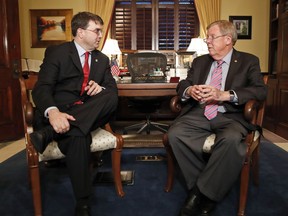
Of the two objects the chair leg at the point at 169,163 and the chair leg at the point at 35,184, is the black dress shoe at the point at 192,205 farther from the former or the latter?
the chair leg at the point at 35,184

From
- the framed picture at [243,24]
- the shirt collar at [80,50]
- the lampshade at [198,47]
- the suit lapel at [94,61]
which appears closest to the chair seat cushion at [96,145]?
the suit lapel at [94,61]

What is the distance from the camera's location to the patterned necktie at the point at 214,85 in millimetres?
1963

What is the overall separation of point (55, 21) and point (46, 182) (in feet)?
12.9

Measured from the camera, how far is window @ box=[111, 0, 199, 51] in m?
5.73

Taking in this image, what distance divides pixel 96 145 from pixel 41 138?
36 centimetres

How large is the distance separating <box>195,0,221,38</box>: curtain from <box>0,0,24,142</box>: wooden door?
10.5 feet

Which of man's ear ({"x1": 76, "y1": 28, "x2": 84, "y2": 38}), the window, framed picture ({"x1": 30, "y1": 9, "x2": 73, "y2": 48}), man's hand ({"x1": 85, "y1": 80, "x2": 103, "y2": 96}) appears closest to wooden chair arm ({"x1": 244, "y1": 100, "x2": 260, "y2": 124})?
man's hand ({"x1": 85, "y1": 80, "x2": 103, "y2": 96})

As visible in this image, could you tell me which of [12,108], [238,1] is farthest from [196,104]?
[238,1]

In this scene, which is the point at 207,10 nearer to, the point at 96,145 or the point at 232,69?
the point at 232,69

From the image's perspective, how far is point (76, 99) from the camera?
1976 mm

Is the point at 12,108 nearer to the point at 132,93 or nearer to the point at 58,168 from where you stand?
the point at 58,168

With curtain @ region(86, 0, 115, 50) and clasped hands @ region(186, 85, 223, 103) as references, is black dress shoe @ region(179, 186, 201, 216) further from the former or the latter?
→ curtain @ region(86, 0, 115, 50)

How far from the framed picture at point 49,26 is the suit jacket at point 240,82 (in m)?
4.01

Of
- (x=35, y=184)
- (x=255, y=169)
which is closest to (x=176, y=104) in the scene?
(x=255, y=169)
